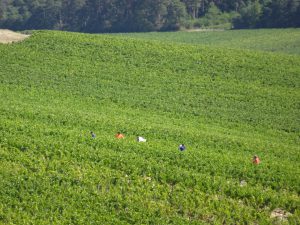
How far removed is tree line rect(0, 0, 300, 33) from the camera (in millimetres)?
86688

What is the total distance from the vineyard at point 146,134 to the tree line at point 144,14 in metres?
48.9

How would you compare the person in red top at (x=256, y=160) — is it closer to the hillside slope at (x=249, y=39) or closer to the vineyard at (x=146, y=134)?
the vineyard at (x=146, y=134)

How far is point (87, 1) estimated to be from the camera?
118m

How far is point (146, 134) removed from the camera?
22672 millimetres

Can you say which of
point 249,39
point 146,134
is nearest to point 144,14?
point 249,39

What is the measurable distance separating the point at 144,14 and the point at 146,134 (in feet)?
278

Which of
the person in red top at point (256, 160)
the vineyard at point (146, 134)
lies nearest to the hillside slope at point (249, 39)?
the vineyard at point (146, 134)

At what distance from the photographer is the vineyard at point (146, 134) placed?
51.4 ft

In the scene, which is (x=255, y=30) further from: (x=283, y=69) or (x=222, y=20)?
(x=283, y=69)

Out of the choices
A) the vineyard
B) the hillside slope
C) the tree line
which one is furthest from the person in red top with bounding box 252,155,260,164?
the tree line

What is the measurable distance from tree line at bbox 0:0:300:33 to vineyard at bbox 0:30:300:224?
160 ft

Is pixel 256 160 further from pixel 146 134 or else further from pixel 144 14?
pixel 144 14

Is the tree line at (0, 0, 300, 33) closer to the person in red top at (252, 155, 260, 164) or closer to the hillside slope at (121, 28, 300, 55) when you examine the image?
the hillside slope at (121, 28, 300, 55)

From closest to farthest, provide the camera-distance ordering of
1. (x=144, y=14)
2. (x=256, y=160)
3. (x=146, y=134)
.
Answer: (x=256, y=160)
(x=146, y=134)
(x=144, y=14)
